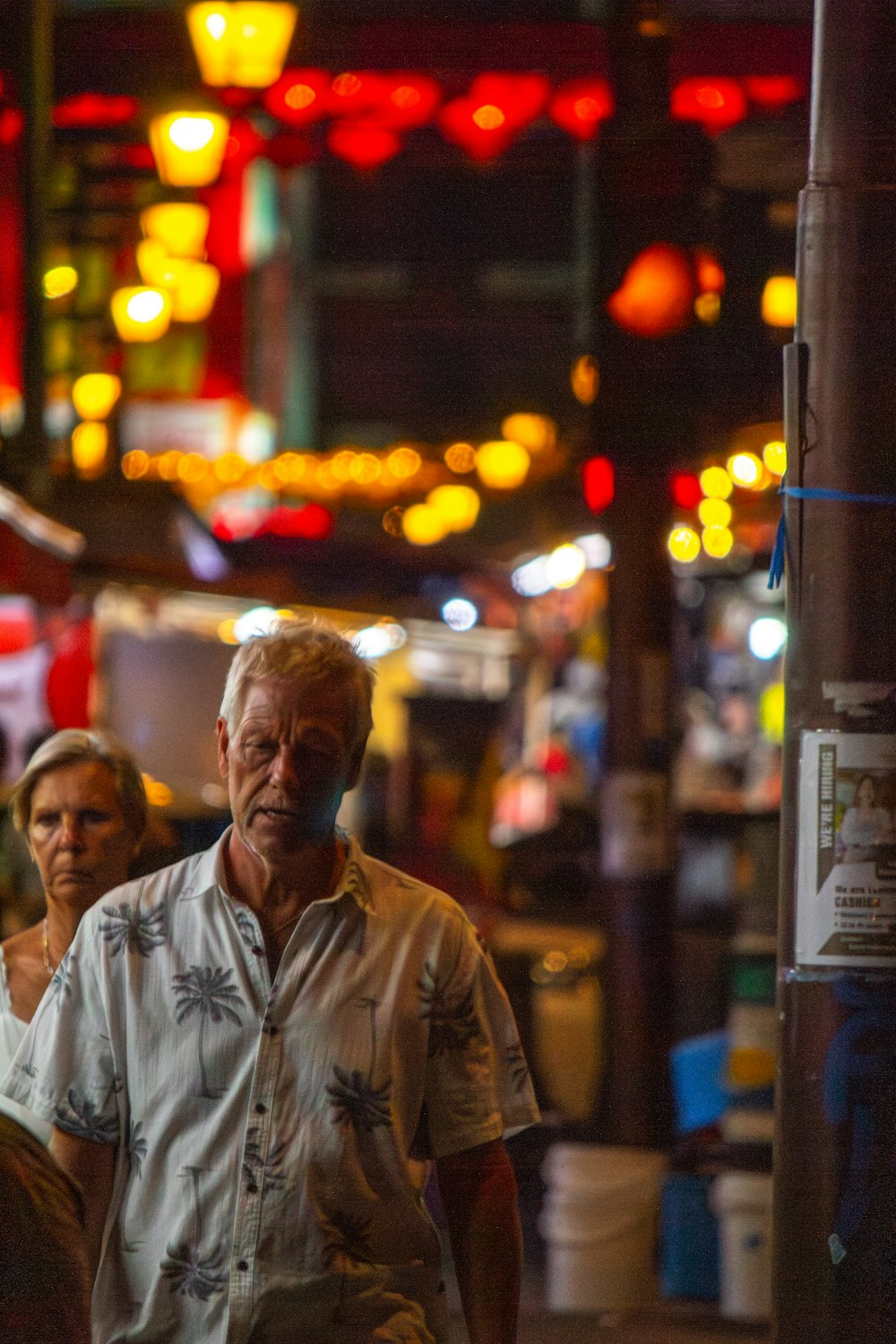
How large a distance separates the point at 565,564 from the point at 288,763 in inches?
749

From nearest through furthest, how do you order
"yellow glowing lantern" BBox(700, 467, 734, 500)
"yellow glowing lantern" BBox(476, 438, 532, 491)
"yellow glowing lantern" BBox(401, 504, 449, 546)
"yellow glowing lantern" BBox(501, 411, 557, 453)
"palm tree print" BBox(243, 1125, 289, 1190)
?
"palm tree print" BBox(243, 1125, 289, 1190) < "yellow glowing lantern" BBox(700, 467, 734, 500) < "yellow glowing lantern" BBox(476, 438, 532, 491) < "yellow glowing lantern" BBox(401, 504, 449, 546) < "yellow glowing lantern" BBox(501, 411, 557, 453)

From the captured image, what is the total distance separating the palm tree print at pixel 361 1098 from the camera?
3084mm

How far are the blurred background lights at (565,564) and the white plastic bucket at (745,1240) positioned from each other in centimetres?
1560

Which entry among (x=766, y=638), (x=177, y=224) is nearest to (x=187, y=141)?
(x=177, y=224)

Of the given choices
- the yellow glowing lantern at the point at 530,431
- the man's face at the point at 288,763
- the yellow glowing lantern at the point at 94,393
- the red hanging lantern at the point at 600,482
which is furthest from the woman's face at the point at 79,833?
the yellow glowing lantern at the point at 530,431

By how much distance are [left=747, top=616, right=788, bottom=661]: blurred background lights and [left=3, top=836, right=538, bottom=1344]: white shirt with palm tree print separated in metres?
16.0

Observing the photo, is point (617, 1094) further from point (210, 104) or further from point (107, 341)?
point (107, 341)

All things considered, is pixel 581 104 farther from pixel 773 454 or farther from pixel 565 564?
pixel 565 564

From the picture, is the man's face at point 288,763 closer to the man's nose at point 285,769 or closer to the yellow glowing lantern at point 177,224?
the man's nose at point 285,769

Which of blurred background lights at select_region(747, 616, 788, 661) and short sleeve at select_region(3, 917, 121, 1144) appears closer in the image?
short sleeve at select_region(3, 917, 121, 1144)

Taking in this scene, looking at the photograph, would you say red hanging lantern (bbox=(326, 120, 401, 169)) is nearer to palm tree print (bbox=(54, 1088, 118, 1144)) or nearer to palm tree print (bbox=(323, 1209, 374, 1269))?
palm tree print (bbox=(54, 1088, 118, 1144))

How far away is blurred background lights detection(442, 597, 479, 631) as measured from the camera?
632 inches

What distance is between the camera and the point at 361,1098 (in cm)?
309

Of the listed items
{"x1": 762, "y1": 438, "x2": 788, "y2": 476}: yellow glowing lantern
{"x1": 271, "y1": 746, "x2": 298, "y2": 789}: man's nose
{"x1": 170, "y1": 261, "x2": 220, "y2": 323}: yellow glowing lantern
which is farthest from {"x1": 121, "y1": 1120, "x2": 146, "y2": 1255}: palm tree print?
{"x1": 170, "y1": 261, "x2": 220, "y2": 323}: yellow glowing lantern
